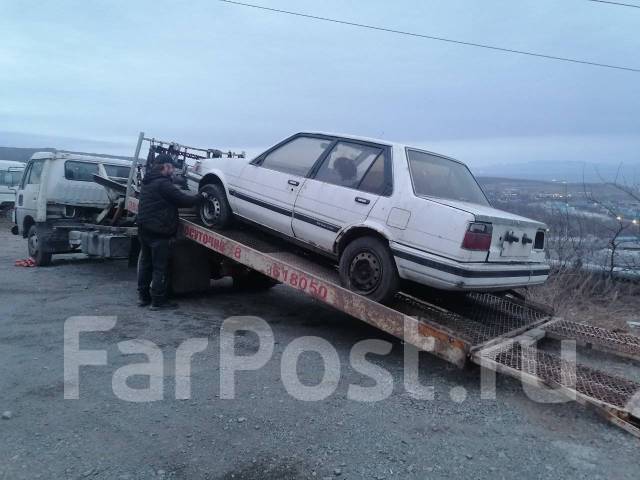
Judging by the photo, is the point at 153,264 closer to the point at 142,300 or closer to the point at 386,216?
the point at 142,300

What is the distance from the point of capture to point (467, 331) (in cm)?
424

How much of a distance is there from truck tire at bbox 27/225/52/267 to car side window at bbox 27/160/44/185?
0.85m

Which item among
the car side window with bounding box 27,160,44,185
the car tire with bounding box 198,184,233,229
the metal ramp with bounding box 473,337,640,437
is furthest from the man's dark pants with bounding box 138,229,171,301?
the car side window with bounding box 27,160,44,185

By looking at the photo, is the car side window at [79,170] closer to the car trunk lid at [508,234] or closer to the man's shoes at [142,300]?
the man's shoes at [142,300]

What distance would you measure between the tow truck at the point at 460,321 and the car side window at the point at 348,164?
36.8 inches

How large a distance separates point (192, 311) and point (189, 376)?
2130 mm

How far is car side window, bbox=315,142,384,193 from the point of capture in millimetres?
4645

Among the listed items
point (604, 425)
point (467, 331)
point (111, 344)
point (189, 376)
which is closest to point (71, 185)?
point (111, 344)

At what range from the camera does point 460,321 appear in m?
4.47

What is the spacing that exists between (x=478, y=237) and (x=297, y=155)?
7.13 ft

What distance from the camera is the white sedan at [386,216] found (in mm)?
3932

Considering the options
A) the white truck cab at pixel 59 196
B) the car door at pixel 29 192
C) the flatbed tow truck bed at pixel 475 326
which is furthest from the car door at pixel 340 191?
the car door at pixel 29 192

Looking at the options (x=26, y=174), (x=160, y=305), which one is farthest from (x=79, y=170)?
(x=160, y=305)

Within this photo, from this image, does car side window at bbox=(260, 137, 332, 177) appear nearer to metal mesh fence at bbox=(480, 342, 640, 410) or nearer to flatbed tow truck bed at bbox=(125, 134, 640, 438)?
flatbed tow truck bed at bbox=(125, 134, 640, 438)
